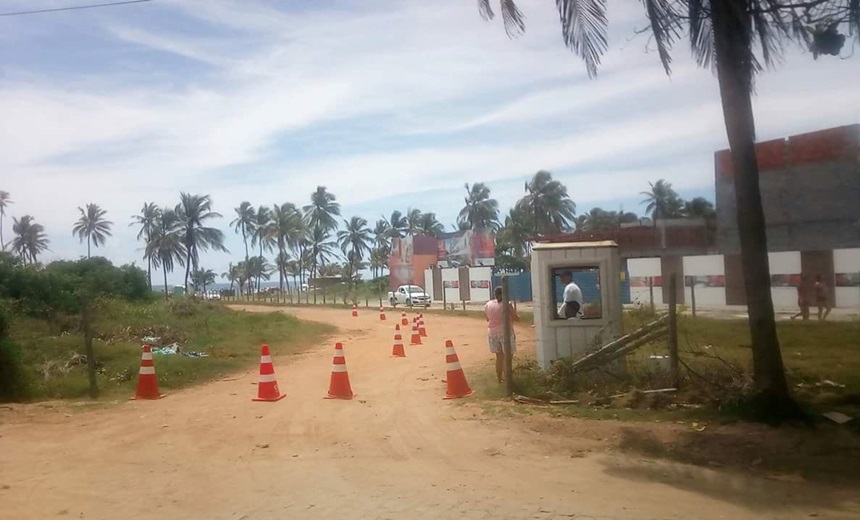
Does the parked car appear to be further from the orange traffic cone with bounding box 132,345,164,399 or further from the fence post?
the fence post

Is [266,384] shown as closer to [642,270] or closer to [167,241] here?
[642,270]

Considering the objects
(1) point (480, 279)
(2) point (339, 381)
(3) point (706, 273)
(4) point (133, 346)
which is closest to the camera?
(2) point (339, 381)

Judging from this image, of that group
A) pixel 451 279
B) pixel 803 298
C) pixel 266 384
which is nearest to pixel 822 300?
pixel 803 298

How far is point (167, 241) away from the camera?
70312mm

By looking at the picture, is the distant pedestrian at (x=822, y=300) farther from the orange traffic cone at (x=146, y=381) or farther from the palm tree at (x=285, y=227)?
the palm tree at (x=285, y=227)

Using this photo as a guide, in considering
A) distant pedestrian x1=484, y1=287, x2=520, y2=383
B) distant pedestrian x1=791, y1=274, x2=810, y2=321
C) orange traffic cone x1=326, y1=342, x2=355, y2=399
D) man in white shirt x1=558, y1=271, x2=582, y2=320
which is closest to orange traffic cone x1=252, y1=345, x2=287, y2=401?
orange traffic cone x1=326, y1=342, x2=355, y2=399

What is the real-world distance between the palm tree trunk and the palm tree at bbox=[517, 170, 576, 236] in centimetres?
4582

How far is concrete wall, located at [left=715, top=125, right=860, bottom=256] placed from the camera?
36.1 ft

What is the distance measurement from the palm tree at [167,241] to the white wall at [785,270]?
64.5m

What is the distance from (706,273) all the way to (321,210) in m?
65.4

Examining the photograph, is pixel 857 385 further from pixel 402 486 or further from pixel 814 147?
pixel 402 486

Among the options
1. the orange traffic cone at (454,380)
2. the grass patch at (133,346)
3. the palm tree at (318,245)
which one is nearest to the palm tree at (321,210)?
the palm tree at (318,245)

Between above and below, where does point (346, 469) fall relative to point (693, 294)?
below

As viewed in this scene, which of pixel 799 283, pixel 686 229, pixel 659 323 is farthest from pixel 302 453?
pixel 686 229
